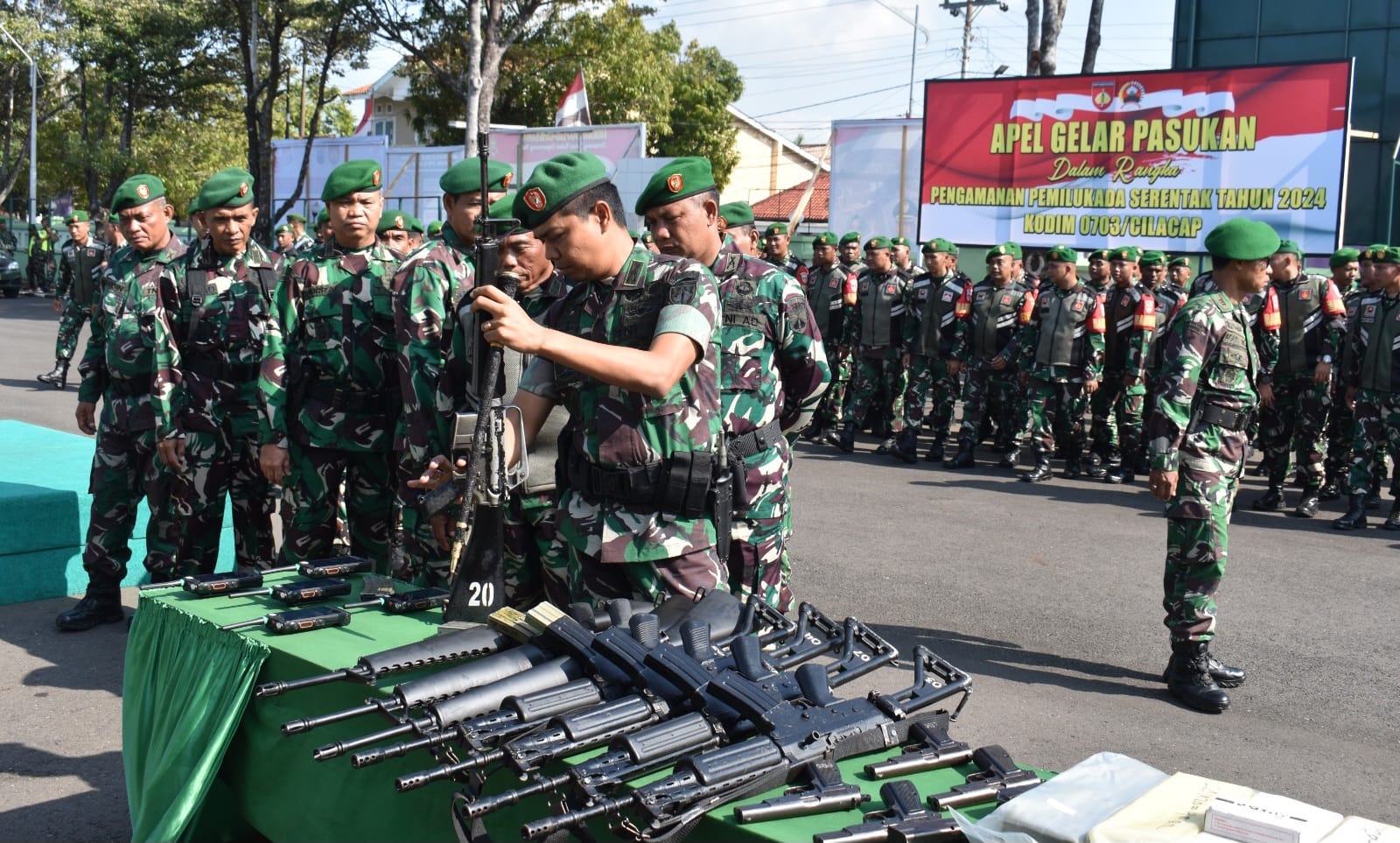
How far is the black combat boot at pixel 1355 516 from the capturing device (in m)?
9.14

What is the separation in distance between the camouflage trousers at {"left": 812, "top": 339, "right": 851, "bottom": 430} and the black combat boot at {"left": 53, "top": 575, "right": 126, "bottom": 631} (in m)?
8.12

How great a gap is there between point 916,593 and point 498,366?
14.1 feet

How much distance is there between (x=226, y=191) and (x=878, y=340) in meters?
8.30

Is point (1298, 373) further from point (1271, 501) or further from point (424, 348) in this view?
point (424, 348)

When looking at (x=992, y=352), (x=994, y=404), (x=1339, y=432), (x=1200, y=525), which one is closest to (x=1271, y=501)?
(x=1339, y=432)

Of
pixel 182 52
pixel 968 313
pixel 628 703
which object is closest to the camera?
pixel 628 703

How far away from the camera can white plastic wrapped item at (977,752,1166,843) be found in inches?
82.4

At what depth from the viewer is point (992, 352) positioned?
1199 cm

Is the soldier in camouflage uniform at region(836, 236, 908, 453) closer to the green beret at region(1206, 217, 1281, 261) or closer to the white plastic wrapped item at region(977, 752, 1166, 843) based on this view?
the green beret at region(1206, 217, 1281, 261)

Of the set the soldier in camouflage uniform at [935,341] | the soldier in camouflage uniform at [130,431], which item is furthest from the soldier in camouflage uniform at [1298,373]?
the soldier in camouflage uniform at [130,431]

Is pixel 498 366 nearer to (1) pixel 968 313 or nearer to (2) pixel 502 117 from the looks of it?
(1) pixel 968 313

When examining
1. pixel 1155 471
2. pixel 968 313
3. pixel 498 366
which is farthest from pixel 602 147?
pixel 498 366

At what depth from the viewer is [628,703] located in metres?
2.49

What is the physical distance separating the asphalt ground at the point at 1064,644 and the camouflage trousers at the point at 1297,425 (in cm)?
43
